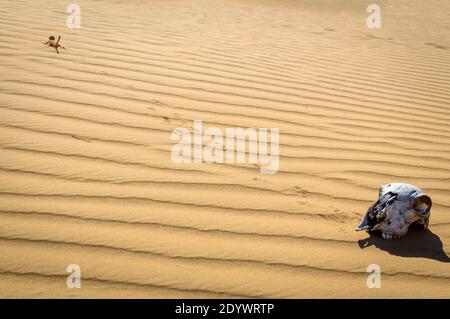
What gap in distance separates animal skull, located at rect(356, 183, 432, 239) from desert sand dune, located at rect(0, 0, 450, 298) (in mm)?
73

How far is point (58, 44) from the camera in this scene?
12.0 feet

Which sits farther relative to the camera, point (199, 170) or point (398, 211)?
point (199, 170)

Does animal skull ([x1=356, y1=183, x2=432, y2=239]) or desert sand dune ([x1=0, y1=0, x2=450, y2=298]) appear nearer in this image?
desert sand dune ([x1=0, y1=0, x2=450, y2=298])

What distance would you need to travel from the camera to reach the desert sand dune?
171cm

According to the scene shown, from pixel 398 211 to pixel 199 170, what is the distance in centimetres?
103

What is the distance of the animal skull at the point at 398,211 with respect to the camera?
1.96 m

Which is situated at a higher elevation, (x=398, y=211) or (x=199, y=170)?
(x=199, y=170)

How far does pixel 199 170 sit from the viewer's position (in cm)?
232

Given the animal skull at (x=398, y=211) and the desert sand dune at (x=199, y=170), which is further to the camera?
the animal skull at (x=398, y=211)

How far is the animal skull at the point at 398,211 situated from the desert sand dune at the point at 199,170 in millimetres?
73

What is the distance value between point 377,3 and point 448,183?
8731 mm

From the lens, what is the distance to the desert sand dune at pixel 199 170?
1.71 m
